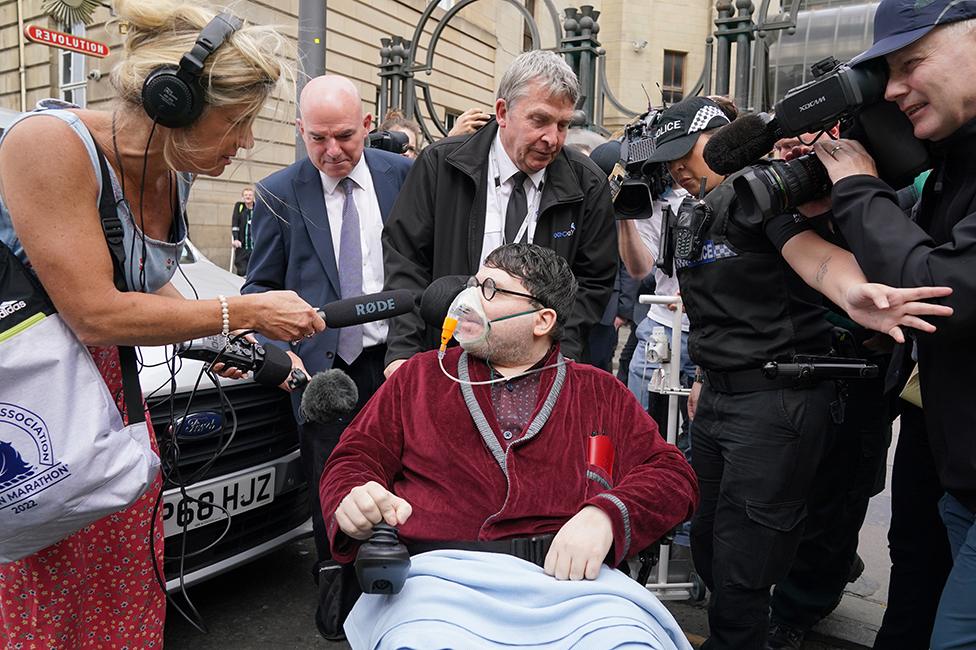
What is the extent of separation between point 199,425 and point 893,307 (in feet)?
8.20

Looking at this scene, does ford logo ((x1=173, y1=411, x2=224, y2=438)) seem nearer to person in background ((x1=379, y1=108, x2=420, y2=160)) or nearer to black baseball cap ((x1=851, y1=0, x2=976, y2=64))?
black baseball cap ((x1=851, y1=0, x2=976, y2=64))

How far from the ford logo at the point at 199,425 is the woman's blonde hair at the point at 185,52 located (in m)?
1.45

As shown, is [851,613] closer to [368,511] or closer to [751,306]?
[751,306]

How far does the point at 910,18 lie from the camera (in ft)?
6.07

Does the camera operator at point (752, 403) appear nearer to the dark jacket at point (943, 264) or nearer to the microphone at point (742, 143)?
the microphone at point (742, 143)

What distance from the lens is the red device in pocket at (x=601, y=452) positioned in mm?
2405

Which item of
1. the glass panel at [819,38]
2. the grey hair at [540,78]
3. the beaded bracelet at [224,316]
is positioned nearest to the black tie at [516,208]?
the grey hair at [540,78]

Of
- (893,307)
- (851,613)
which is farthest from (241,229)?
(893,307)

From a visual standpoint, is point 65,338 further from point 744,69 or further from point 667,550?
point 744,69

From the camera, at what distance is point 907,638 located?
269 cm

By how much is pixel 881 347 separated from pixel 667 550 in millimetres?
1523

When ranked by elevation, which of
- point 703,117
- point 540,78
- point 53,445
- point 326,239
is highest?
point 540,78

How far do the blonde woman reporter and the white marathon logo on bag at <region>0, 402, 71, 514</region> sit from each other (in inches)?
9.4

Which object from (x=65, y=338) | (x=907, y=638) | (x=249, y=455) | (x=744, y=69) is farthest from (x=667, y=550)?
(x=744, y=69)
